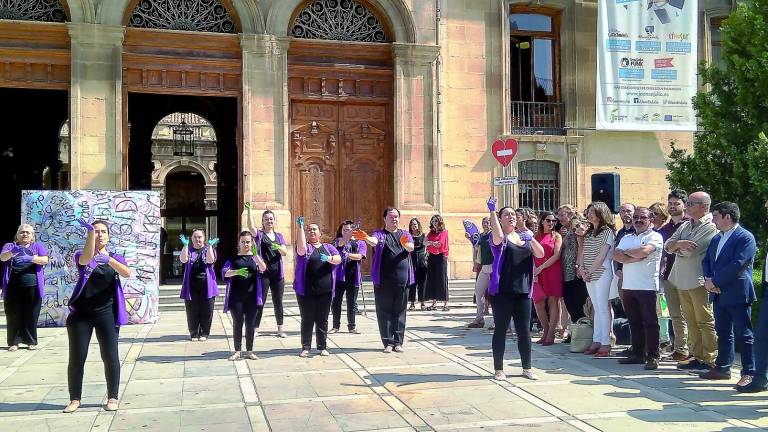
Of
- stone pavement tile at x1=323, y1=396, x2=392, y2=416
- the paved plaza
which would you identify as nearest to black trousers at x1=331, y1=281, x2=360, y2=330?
the paved plaza

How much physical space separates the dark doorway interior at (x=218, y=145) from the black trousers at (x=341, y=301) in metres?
11.6

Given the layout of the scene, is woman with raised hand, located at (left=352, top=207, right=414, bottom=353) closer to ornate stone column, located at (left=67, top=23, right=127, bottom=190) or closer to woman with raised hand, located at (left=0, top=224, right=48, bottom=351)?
woman with raised hand, located at (left=0, top=224, right=48, bottom=351)

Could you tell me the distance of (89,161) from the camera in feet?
53.5

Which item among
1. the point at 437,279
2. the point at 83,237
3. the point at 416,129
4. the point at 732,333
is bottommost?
the point at 732,333

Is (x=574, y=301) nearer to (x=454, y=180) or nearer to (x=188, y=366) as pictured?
(x=188, y=366)

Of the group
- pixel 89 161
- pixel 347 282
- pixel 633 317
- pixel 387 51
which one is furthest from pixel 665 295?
pixel 89 161

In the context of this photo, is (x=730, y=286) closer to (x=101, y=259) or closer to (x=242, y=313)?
(x=242, y=313)

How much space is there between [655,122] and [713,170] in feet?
23.7

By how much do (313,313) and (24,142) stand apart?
1949 cm

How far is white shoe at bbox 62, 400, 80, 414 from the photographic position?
6906 mm

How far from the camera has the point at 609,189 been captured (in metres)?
12.4

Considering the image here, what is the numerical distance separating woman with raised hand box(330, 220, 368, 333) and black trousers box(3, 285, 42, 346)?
169 inches

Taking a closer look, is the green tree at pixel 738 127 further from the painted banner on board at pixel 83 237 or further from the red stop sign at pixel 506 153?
the painted banner on board at pixel 83 237

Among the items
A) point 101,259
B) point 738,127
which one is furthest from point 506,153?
point 101,259
